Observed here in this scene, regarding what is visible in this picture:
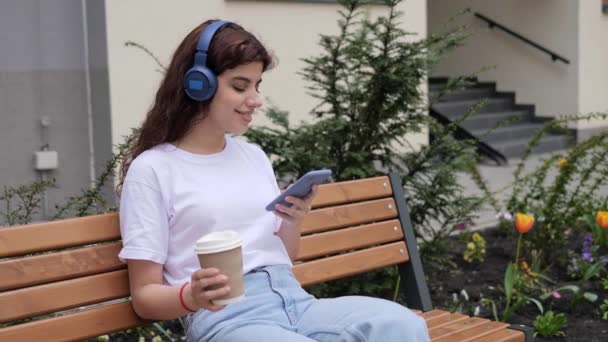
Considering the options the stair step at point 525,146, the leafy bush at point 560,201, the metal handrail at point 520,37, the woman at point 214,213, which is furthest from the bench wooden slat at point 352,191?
the metal handrail at point 520,37

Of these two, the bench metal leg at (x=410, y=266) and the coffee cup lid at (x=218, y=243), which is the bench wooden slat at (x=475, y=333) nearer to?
the bench metal leg at (x=410, y=266)

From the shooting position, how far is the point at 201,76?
240 centimetres

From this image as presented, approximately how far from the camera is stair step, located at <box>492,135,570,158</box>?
429 inches

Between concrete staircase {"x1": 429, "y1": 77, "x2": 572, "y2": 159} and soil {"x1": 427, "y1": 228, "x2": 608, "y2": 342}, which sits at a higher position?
concrete staircase {"x1": 429, "y1": 77, "x2": 572, "y2": 159}

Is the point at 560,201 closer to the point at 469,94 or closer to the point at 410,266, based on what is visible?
the point at 410,266

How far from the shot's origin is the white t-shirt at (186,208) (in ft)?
7.80

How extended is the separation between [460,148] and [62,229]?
2559 mm

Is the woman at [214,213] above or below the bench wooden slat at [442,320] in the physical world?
above

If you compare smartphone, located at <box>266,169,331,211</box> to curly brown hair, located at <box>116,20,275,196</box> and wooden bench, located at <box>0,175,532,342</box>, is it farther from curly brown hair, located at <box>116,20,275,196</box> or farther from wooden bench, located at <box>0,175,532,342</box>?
wooden bench, located at <box>0,175,532,342</box>

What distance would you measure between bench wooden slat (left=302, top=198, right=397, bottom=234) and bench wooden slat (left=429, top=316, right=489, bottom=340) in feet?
1.69

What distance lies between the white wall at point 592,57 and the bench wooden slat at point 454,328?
31.3 ft

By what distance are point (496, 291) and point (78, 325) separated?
2.77m

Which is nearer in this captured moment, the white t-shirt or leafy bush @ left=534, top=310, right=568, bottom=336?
the white t-shirt

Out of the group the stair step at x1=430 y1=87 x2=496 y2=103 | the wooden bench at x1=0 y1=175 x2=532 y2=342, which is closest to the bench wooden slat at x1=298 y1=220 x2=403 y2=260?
the wooden bench at x1=0 y1=175 x2=532 y2=342
